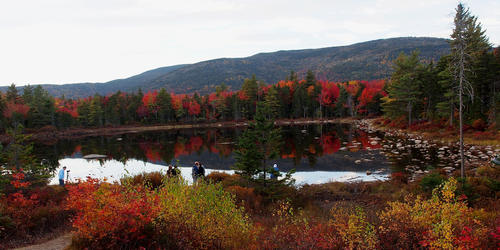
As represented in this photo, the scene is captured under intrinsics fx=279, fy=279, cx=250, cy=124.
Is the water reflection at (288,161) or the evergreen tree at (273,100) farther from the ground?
the evergreen tree at (273,100)

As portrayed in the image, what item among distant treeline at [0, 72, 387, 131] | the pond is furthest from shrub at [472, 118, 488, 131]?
distant treeline at [0, 72, 387, 131]

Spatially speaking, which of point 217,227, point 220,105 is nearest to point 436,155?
point 217,227

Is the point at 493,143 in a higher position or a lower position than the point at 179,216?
lower

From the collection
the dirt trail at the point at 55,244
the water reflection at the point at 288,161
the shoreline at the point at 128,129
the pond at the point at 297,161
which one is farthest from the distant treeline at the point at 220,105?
the dirt trail at the point at 55,244

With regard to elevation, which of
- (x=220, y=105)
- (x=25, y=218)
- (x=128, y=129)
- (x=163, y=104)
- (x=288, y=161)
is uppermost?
(x=163, y=104)

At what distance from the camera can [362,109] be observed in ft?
321

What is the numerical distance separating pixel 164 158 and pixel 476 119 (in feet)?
140

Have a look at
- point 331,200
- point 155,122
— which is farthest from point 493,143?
point 155,122

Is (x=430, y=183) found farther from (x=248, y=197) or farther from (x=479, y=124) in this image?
(x=479, y=124)

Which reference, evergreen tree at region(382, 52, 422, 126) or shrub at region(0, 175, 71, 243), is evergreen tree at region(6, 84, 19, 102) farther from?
evergreen tree at region(382, 52, 422, 126)

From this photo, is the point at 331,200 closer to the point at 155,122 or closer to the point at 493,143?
the point at 493,143

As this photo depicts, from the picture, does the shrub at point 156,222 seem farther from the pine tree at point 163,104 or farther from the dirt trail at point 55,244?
the pine tree at point 163,104

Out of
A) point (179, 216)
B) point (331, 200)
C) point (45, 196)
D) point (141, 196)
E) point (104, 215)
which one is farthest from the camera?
point (331, 200)

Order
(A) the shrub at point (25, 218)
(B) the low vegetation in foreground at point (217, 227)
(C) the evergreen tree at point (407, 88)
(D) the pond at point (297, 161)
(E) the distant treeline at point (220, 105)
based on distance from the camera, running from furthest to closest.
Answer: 1. (E) the distant treeline at point (220, 105)
2. (C) the evergreen tree at point (407, 88)
3. (D) the pond at point (297, 161)
4. (A) the shrub at point (25, 218)
5. (B) the low vegetation in foreground at point (217, 227)
